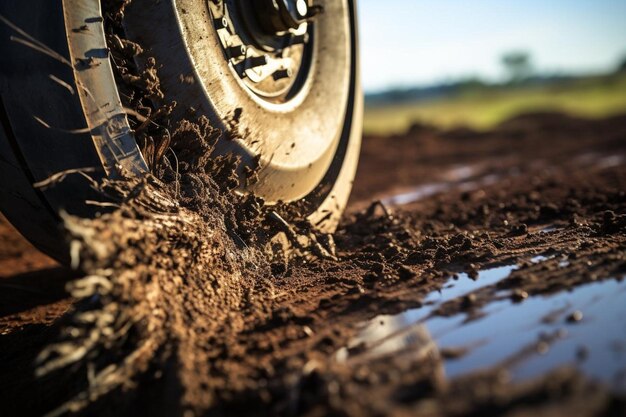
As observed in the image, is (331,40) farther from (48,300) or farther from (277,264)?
(48,300)

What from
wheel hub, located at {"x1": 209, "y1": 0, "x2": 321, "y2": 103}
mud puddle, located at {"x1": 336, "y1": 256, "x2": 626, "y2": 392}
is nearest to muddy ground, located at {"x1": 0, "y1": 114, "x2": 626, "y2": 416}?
mud puddle, located at {"x1": 336, "y1": 256, "x2": 626, "y2": 392}

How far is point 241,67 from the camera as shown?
2453 millimetres

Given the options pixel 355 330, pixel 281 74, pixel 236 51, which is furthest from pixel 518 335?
pixel 281 74

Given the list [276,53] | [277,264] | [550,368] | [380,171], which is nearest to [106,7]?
[276,53]

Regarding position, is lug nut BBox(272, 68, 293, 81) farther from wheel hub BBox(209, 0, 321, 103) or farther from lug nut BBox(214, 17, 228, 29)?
lug nut BBox(214, 17, 228, 29)

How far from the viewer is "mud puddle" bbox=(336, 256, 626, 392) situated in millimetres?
1372

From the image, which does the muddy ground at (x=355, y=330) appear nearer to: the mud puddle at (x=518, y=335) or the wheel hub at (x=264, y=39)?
the mud puddle at (x=518, y=335)

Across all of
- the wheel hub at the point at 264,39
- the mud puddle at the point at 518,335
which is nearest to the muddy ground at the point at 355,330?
the mud puddle at the point at 518,335

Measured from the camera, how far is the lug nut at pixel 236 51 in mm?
2383

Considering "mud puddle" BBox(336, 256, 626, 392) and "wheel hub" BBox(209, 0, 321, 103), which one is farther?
"wheel hub" BBox(209, 0, 321, 103)

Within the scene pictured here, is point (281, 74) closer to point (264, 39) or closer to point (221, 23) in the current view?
point (264, 39)

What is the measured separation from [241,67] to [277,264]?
2.76 ft

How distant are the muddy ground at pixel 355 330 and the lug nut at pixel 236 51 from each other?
81 centimetres

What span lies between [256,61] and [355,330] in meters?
1.35
